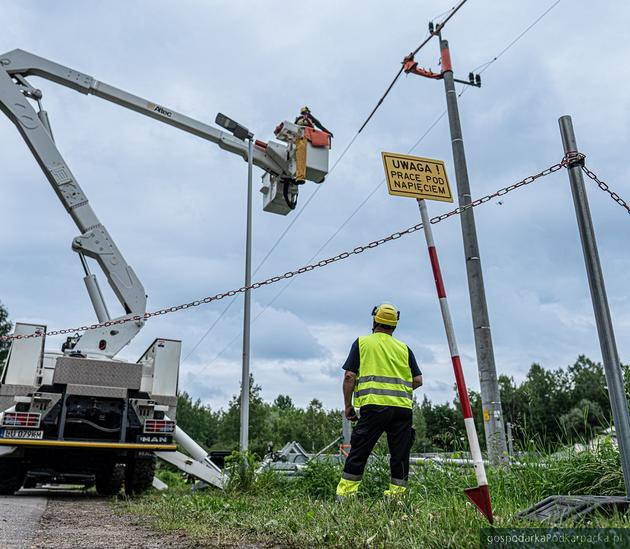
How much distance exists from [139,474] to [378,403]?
5138 millimetres

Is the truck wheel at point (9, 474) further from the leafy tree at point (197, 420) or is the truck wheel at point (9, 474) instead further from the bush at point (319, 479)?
the leafy tree at point (197, 420)

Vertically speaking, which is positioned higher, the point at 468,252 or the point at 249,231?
the point at 249,231

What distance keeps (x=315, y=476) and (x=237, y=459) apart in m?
1.39

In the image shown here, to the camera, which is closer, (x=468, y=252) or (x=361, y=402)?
(x=361, y=402)

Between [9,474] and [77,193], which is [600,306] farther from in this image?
[77,193]

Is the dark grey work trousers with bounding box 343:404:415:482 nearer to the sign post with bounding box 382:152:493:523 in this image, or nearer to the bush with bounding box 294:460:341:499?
the sign post with bounding box 382:152:493:523

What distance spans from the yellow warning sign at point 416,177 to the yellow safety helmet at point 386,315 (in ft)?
4.64

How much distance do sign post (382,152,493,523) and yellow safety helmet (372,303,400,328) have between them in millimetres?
1336

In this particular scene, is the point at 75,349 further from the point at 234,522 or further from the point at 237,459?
the point at 234,522

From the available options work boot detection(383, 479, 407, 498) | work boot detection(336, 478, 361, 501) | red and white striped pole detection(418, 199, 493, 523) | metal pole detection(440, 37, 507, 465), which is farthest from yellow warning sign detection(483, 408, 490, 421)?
red and white striped pole detection(418, 199, 493, 523)

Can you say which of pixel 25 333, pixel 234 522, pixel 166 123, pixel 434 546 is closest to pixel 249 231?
pixel 166 123

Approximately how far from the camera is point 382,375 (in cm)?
557

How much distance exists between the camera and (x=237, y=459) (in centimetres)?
829

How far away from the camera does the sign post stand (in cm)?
430
